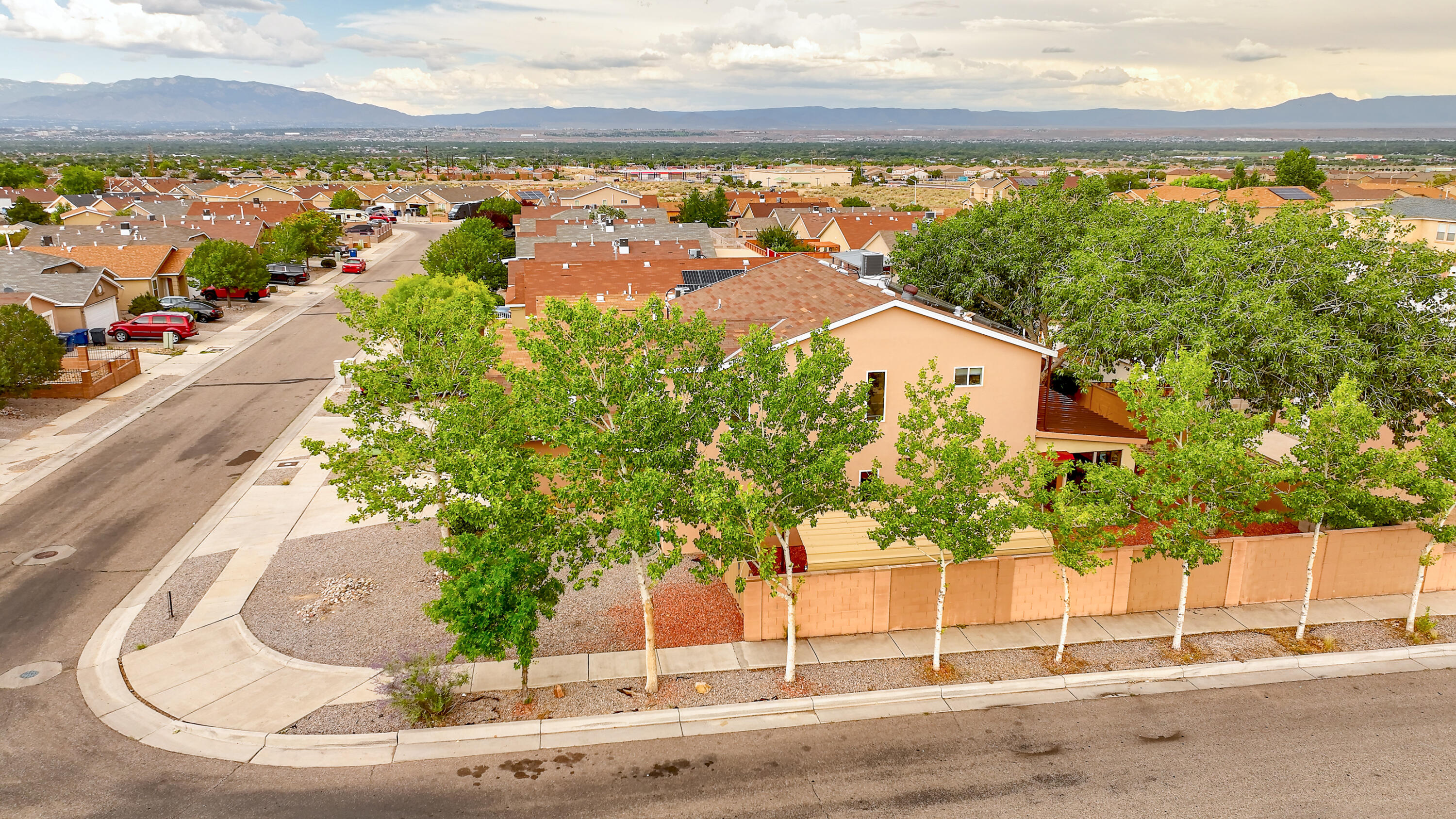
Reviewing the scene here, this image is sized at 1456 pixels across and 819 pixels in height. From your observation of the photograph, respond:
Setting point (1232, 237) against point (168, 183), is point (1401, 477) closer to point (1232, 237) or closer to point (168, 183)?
point (1232, 237)

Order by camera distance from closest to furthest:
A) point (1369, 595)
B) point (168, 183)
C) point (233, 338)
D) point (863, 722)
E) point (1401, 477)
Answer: point (863, 722)
point (1401, 477)
point (1369, 595)
point (233, 338)
point (168, 183)

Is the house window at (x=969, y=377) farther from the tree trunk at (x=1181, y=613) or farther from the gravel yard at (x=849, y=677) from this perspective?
the gravel yard at (x=849, y=677)

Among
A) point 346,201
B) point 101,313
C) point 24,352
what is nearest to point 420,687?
point 24,352

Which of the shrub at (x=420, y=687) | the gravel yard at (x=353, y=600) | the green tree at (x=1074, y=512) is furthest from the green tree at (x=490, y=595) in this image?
the green tree at (x=1074, y=512)

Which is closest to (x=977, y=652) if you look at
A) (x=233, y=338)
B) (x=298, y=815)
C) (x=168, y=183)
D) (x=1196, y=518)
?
(x=1196, y=518)

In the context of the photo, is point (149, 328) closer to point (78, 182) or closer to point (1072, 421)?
point (1072, 421)

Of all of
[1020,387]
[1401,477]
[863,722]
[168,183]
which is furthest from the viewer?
[168,183]

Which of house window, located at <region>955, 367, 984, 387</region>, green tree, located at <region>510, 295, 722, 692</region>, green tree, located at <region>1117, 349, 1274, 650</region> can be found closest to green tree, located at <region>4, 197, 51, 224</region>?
green tree, located at <region>510, 295, 722, 692</region>
